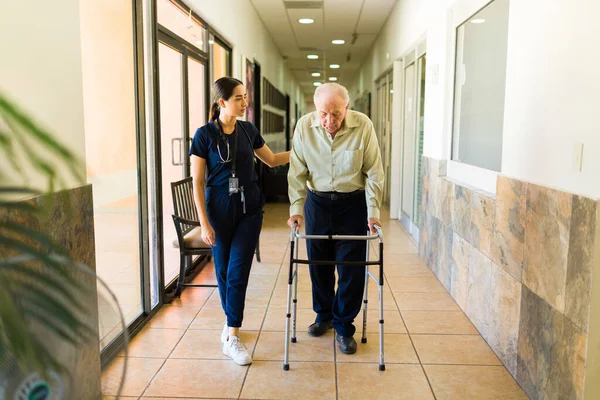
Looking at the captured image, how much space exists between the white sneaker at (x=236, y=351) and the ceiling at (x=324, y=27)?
5.86 metres

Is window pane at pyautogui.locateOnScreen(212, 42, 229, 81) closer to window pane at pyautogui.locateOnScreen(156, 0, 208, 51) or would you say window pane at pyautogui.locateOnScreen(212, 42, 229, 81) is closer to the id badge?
window pane at pyautogui.locateOnScreen(156, 0, 208, 51)

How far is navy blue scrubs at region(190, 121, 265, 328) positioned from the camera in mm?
2992

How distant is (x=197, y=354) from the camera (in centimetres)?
313

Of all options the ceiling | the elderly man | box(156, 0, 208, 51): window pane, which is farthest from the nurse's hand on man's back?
the ceiling

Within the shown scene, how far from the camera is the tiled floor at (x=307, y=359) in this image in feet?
8.91

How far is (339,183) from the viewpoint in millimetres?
3008

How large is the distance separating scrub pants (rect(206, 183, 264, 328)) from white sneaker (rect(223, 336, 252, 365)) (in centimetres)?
9

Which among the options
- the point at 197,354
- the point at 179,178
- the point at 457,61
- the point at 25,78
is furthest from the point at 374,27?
the point at 25,78

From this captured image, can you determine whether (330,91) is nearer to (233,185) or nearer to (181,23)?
(233,185)

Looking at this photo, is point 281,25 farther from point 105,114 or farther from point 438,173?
point 105,114

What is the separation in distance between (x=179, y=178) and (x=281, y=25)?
5.58 meters

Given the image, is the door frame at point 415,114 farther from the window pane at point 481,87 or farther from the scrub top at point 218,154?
the scrub top at point 218,154

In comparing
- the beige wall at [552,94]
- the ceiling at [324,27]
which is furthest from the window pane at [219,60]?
the beige wall at [552,94]

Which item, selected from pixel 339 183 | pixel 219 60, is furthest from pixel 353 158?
pixel 219 60
